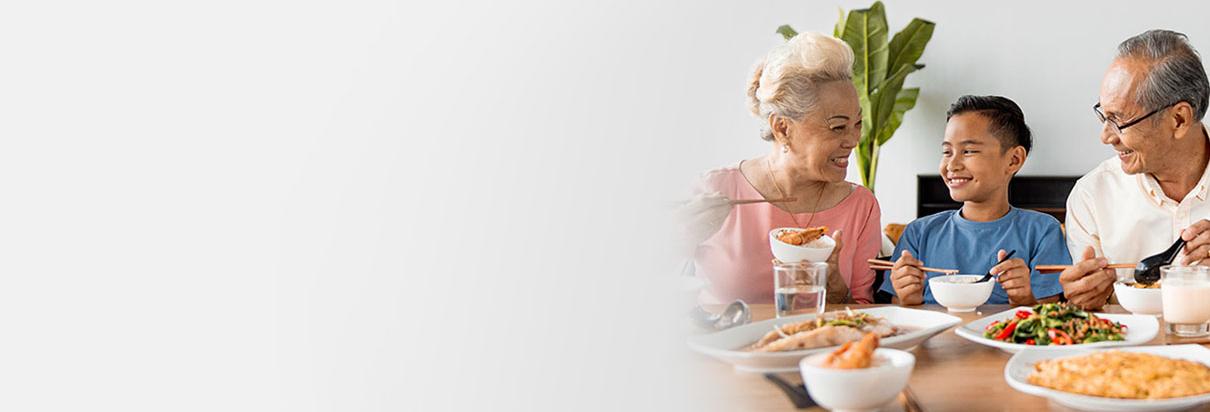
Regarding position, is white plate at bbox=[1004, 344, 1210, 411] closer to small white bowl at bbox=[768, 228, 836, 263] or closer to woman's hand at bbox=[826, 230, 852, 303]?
small white bowl at bbox=[768, 228, 836, 263]

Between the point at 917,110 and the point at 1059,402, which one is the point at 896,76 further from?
the point at 1059,402

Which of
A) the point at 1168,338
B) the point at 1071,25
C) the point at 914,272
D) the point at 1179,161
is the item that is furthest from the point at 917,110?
the point at 1168,338

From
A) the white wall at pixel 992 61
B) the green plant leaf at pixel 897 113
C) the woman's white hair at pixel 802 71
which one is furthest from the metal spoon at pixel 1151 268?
the green plant leaf at pixel 897 113

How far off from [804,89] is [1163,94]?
0.72 metres

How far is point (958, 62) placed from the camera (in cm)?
476

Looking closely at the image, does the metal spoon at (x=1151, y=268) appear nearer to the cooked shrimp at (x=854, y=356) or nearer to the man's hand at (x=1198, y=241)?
the man's hand at (x=1198, y=241)

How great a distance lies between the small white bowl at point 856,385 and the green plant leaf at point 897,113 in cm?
383

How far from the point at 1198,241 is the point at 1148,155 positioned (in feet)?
1.21

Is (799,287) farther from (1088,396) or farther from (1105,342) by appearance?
(1088,396)

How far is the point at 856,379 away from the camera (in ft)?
2.82

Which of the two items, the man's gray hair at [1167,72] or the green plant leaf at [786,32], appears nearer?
the man's gray hair at [1167,72]

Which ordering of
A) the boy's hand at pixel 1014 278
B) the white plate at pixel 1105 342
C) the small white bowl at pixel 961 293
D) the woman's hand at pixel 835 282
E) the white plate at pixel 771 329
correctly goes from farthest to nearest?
the woman's hand at pixel 835 282
the boy's hand at pixel 1014 278
the small white bowl at pixel 961 293
the white plate at pixel 1105 342
the white plate at pixel 771 329

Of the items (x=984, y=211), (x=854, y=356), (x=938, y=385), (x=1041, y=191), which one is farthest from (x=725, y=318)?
(x=1041, y=191)

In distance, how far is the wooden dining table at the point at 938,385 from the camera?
95 centimetres
